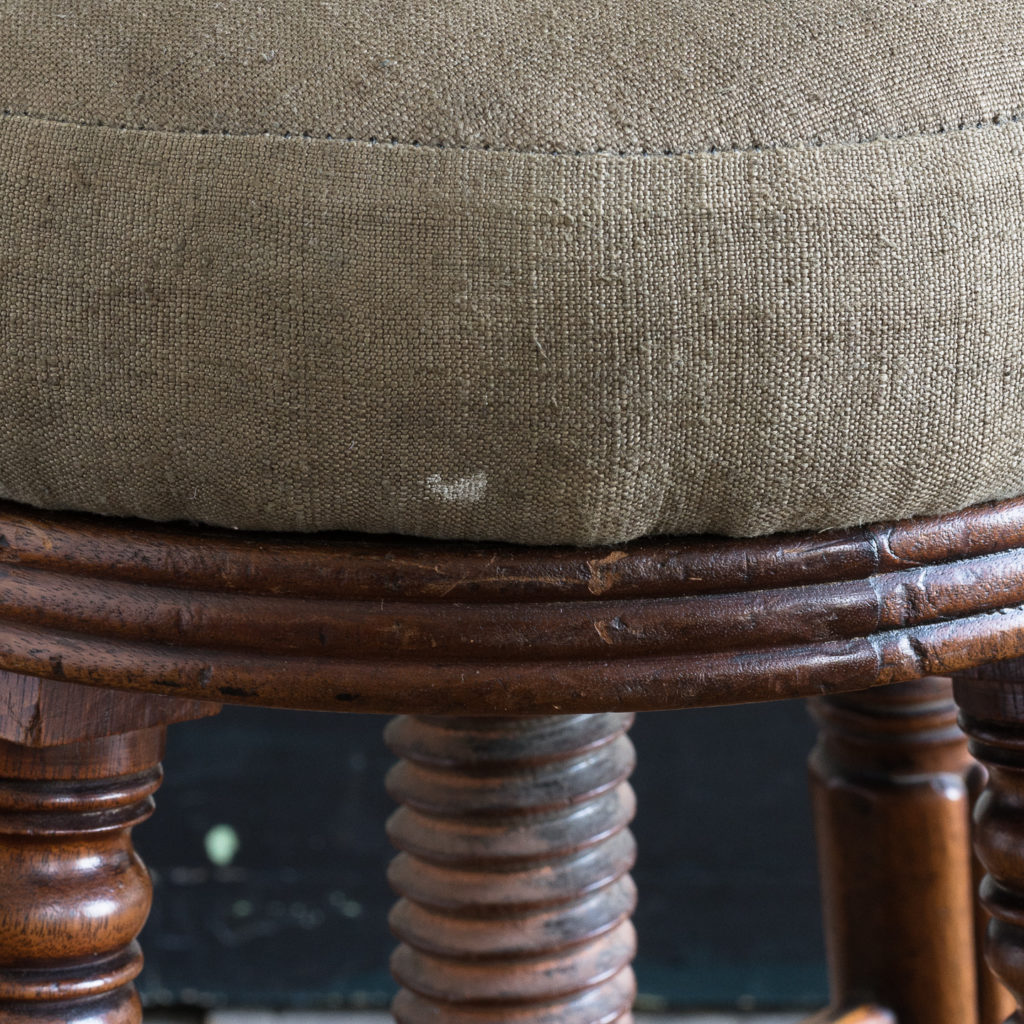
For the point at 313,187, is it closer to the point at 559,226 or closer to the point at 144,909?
the point at 559,226

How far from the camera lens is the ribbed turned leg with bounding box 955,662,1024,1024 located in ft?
0.88

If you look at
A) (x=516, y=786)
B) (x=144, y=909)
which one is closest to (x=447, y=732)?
(x=516, y=786)

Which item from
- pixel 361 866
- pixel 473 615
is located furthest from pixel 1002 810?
pixel 361 866

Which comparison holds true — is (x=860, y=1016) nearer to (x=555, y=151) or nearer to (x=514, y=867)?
(x=514, y=867)

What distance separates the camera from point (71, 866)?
252mm

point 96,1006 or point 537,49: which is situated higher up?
point 537,49

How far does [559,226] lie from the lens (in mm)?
187

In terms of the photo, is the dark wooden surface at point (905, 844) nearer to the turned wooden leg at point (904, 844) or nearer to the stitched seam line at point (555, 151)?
the turned wooden leg at point (904, 844)

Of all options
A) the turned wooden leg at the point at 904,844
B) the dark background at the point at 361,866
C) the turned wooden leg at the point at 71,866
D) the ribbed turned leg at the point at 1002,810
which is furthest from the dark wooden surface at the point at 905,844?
the dark background at the point at 361,866

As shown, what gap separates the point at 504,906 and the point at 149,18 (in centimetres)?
26

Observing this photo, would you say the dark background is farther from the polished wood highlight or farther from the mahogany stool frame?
the mahogany stool frame

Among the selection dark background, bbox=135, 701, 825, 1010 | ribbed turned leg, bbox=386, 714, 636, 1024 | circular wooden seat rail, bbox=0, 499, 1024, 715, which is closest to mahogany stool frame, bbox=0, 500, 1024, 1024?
circular wooden seat rail, bbox=0, 499, 1024, 715

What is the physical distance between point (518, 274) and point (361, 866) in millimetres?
758

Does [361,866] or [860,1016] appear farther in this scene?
[361,866]
